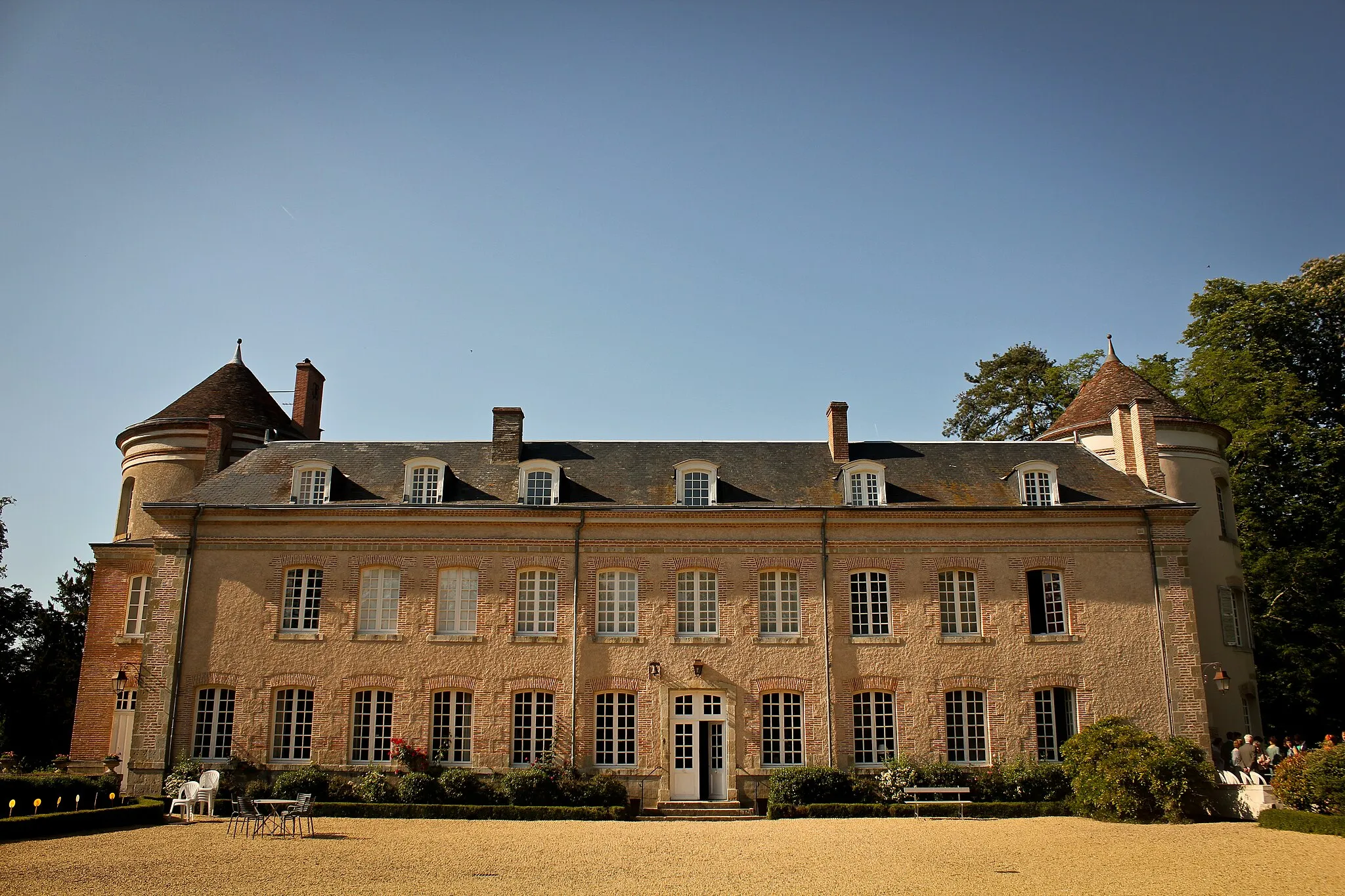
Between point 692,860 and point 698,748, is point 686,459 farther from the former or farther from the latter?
point 692,860

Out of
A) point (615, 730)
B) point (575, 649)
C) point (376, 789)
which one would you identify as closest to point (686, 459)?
point (575, 649)

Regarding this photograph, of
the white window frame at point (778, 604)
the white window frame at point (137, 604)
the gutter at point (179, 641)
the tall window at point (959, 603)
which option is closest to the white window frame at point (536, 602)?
the white window frame at point (778, 604)

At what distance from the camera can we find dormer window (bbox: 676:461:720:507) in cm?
2348

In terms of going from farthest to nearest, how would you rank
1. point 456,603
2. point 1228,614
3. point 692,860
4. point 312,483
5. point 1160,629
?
point 1228,614 < point 312,483 < point 456,603 < point 1160,629 < point 692,860

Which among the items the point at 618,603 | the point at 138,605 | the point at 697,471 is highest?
the point at 697,471

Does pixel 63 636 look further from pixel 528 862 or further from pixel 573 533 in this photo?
pixel 528 862

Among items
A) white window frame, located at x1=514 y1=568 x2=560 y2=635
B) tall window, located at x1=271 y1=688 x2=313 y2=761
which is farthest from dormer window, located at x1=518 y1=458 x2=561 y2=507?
tall window, located at x1=271 y1=688 x2=313 y2=761

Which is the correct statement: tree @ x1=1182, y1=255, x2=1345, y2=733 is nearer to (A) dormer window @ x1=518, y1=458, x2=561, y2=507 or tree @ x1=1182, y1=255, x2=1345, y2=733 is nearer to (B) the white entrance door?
(B) the white entrance door

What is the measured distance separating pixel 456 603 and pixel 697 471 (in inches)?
250

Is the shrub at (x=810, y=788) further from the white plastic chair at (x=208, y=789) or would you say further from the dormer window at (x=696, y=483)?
the white plastic chair at (x=208, y=789)

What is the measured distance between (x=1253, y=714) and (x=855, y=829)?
13.4m

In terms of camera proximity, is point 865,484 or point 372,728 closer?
point 372,728

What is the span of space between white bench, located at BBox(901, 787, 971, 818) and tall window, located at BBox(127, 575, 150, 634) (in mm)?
19200

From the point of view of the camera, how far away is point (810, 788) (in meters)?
20.6
